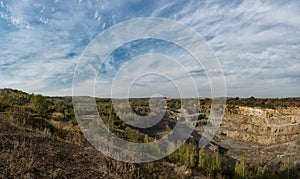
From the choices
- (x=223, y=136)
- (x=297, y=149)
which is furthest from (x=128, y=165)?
(x=223, y=136)

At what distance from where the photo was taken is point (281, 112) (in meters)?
25.9

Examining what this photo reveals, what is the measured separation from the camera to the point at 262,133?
2252 centimetres

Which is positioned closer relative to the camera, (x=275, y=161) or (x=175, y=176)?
(x=175, y=176)

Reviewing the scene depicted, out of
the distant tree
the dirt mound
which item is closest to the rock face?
the distant tree

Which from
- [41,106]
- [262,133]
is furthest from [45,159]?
[262,133]

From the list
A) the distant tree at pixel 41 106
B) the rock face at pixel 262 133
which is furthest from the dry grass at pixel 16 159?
the rock face at pixel 262 133

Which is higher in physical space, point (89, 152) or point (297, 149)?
point (89, 152)

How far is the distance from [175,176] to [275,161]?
1220 cm

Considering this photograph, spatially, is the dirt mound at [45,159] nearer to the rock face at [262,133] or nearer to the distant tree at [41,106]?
the distant tree at [41,106]

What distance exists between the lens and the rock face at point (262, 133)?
17250mm

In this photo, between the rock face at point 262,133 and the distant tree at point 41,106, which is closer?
the distant tree at point 41,106

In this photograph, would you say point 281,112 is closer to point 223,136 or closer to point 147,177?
point 223,136

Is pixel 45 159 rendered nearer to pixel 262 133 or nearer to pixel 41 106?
pixel 41 106

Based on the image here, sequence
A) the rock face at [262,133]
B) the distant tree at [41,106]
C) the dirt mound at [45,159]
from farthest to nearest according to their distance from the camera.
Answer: the rock face at [262,133], the distant tree at [41,106], the dirt mound at [45,159]
